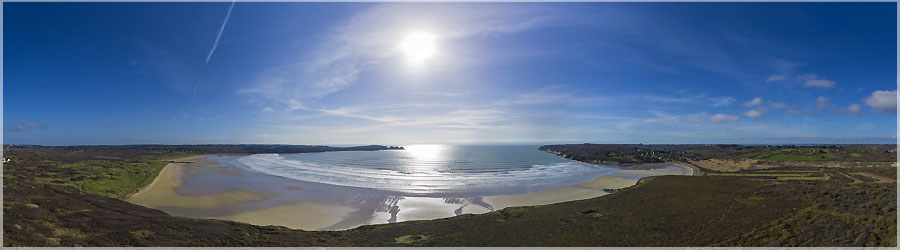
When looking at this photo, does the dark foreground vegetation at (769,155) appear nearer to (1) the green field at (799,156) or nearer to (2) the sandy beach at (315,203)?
(1) the green field at (799,156)

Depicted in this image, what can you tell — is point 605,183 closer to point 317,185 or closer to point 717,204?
point 717,204

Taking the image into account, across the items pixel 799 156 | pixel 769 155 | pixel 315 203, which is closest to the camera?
pixel 315 203

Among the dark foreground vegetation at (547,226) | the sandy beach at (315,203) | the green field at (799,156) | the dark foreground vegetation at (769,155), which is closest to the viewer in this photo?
the dark foreground vegetation at (547,226)

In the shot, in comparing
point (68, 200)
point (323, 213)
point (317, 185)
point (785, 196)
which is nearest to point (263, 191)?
point (317, 185)

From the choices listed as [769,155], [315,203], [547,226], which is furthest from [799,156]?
[315,203]

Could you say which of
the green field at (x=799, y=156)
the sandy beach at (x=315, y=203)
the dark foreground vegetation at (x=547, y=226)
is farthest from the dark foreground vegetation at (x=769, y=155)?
the sandy beach at (x=315, y=203)

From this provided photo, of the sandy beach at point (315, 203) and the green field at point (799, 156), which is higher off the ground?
the green field at point (799, 156)

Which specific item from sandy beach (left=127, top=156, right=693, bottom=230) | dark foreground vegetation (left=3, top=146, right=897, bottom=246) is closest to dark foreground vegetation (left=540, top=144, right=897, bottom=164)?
dark foreground vegetation (left=3, top=146, right=897, bottom=246)

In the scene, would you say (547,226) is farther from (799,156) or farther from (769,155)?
(769,155)

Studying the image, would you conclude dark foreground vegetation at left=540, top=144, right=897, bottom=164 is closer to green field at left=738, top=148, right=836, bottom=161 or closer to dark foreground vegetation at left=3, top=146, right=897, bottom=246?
green field at left=738, top=148, right=836, bottom=161
